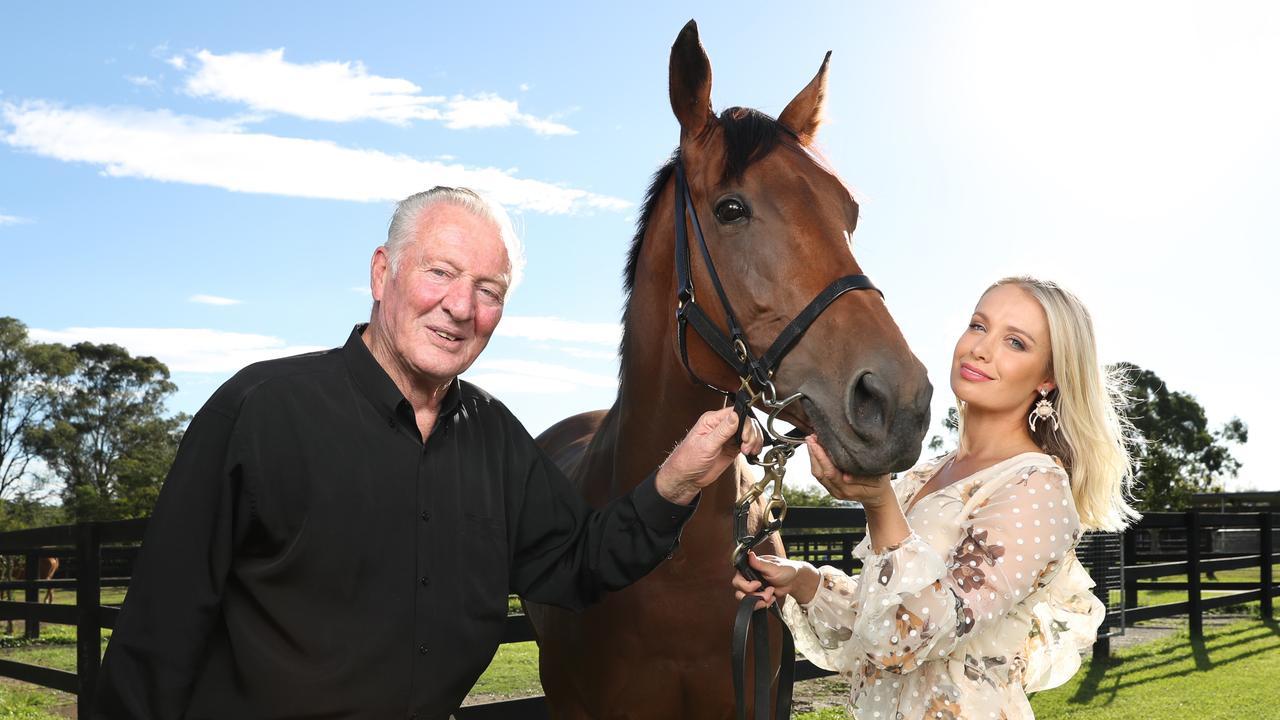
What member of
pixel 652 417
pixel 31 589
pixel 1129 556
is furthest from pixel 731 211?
pixel 31 589

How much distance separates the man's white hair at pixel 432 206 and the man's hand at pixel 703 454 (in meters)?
0.61

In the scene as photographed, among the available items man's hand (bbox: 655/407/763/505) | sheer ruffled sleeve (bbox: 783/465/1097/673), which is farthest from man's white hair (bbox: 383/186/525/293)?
sheer ruffled sleeve (bbox: 783/465/1097/673)

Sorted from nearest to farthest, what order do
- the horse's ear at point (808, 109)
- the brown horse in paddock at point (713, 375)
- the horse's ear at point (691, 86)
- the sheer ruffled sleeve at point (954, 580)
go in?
the sheer ruffled sleeve at point (954, 580) < the brown horse in paddock at point (713, 375) < the horse's ear at point (691, 86) < the horse's ear at point (808, 109)

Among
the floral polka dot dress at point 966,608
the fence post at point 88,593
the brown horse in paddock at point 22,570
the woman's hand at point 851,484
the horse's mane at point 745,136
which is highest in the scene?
the horse's mane at point 745,136

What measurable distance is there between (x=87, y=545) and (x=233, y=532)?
15.3ft

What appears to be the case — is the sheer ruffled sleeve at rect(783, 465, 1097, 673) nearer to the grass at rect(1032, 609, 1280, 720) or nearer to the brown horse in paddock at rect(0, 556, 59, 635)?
the grass at rect(1032, 609, 1280, 720)

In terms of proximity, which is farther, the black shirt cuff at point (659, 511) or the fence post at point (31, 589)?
the fence post at point (31, 589)

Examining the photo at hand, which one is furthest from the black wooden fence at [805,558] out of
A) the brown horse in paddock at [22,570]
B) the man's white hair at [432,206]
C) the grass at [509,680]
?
the grass at [509,680]

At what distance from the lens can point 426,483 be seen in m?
2.19

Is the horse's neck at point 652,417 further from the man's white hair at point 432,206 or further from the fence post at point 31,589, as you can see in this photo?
the fence post at point 31,589

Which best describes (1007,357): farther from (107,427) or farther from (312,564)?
(107,427)

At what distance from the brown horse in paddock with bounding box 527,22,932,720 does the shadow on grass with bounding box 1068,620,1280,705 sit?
6.20 m

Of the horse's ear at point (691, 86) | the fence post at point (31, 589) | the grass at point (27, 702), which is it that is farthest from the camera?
the fence post at point (31, 589)

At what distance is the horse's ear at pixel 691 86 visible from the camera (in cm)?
258
